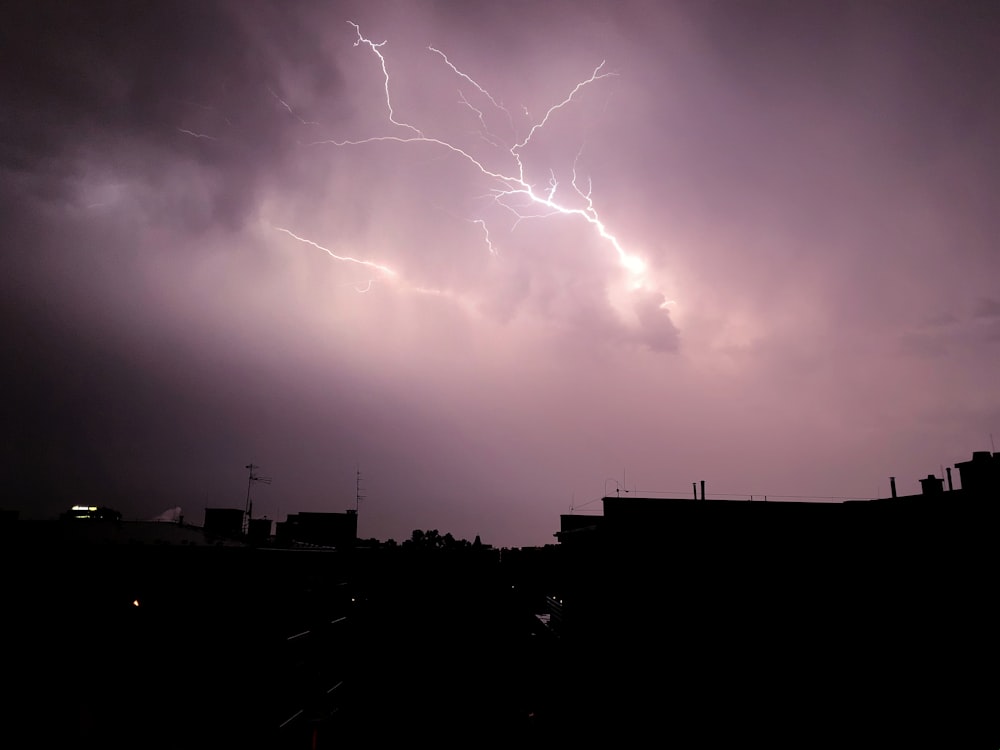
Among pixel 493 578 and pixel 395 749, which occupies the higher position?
pixel 493 578

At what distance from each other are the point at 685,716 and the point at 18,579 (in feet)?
43.1

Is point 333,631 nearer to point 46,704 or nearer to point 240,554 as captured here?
point 240,554

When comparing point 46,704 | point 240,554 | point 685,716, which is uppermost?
point 240,554

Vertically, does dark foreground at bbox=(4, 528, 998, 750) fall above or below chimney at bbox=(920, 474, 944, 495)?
below

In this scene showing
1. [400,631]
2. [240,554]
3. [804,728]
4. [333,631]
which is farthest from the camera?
[400,631]

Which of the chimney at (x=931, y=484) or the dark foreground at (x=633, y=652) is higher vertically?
the chimney at (x=931, y=484)

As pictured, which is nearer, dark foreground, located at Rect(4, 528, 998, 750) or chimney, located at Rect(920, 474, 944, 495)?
dark foreground, located at Rect(4, 528, 998, 750)

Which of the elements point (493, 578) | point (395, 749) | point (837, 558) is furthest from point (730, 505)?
point (493, 578)

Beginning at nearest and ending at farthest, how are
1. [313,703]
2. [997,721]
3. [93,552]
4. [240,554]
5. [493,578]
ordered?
1. [997,721]
2. [93,552]
3. [240,554]
4. [313,703]
5. [493,578]

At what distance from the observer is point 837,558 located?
456 inches

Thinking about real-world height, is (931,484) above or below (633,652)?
above

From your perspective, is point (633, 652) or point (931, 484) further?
point (931, 484)

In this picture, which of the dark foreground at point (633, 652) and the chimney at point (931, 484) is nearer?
the dark foreground at point (633, 652)

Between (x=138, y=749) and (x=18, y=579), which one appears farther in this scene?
(x=138, y=749)
